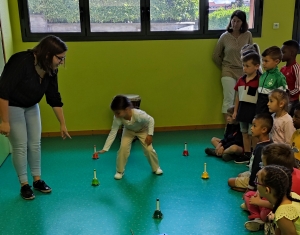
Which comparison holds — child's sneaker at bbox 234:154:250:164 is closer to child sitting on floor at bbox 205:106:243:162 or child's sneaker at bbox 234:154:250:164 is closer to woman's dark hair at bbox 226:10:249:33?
child sitting on floor at bbox 205:106:243:162

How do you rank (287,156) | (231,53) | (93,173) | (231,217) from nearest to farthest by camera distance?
1. (287,156)
2. (231,217)
3. (93,173)
4. (231,53)

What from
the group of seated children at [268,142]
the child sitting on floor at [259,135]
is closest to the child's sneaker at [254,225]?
the group of seated children at [268,142]

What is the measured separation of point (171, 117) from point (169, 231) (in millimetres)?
2523

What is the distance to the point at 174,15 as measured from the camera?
14.7 ft

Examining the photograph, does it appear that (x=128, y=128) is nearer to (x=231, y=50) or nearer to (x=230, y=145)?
(x=230, y=145)

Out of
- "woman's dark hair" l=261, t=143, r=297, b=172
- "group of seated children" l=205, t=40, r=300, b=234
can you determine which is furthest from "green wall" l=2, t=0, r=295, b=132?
"woman's dark hair" l=261, t=143, r=297, b=172

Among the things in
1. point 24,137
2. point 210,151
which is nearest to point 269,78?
point 210,151

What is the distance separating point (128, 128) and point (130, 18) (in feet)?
6.04

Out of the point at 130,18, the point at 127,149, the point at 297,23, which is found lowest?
the point at 127,149

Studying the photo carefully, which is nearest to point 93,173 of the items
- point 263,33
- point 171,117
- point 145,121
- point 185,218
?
point 145,121

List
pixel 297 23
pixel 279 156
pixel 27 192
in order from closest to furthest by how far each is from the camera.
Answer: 1. pixel 279 156
2. pixel 27 192
3. pixel 297 23

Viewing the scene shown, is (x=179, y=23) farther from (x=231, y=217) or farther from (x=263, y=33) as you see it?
(x=231, y=217)

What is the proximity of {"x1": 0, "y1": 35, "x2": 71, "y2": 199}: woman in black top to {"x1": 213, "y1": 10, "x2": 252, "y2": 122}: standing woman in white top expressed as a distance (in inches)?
94.4

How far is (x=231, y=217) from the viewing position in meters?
2.54
